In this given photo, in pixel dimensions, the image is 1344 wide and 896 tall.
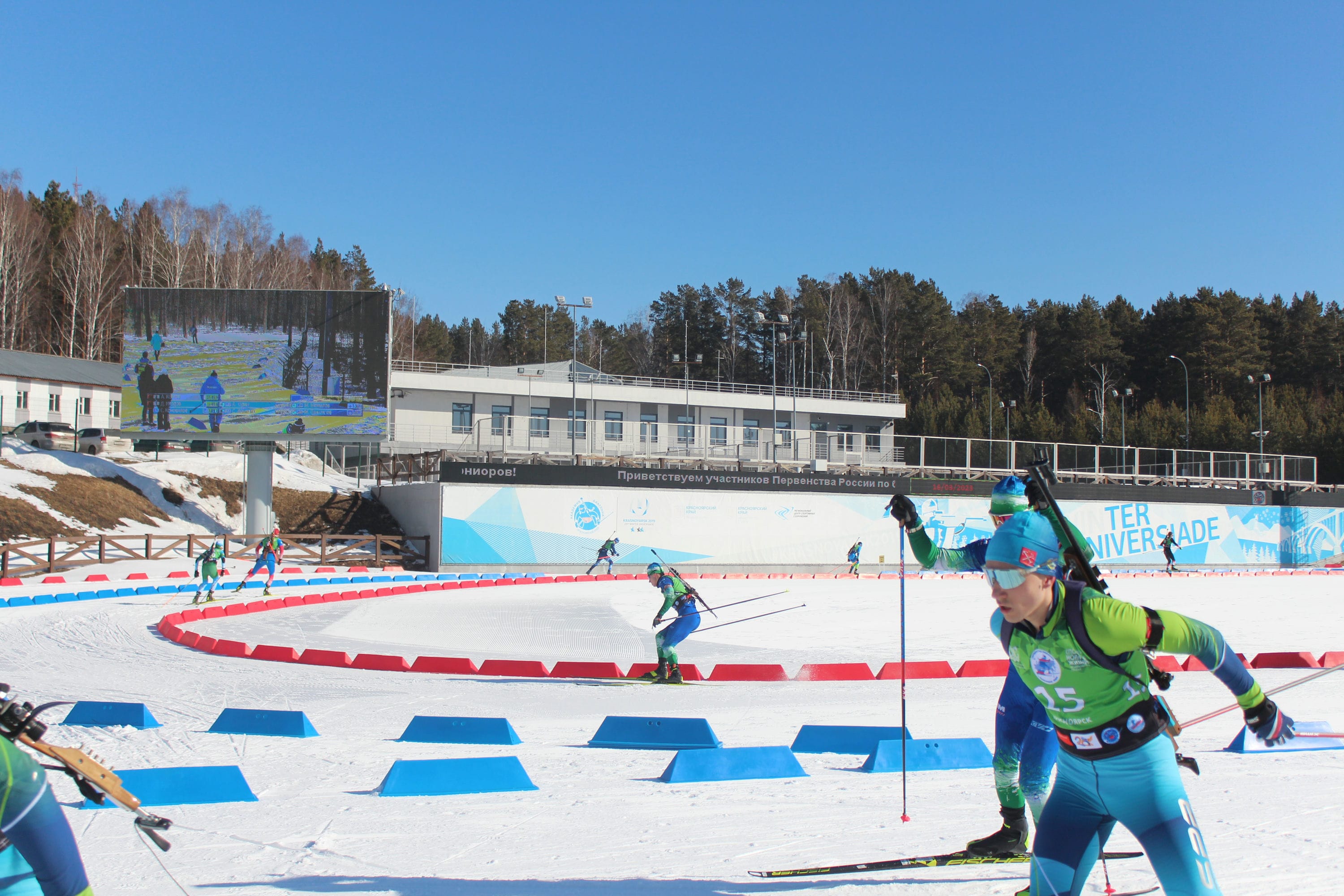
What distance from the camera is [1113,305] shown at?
9306 centimetres

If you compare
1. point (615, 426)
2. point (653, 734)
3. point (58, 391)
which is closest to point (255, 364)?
point (615, 426)

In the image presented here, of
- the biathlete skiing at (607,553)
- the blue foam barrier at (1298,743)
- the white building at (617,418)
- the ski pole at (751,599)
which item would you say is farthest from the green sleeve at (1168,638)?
the white building at (617,418)

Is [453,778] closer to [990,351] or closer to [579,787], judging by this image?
[579,787]

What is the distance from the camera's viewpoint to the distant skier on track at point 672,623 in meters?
11.5

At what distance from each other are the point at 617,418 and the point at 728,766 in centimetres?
4839

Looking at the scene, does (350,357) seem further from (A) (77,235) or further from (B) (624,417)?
(A) (77,235)

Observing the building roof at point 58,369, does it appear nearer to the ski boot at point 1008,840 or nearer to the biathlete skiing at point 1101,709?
the ski boot at point 1008,840

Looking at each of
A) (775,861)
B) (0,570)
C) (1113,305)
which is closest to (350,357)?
(0,570)

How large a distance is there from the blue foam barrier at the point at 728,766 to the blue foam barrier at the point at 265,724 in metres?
3.40

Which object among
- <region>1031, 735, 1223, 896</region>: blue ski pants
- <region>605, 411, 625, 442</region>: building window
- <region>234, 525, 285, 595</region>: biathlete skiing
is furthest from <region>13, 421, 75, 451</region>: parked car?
<region>1031, 735, 1223, 896</region>: blue ski pants

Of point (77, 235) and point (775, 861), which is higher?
point (77, 235)

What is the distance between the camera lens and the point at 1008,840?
4.72m

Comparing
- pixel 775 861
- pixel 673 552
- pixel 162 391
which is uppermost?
pixel 162 391

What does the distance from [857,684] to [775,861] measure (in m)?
6.98
